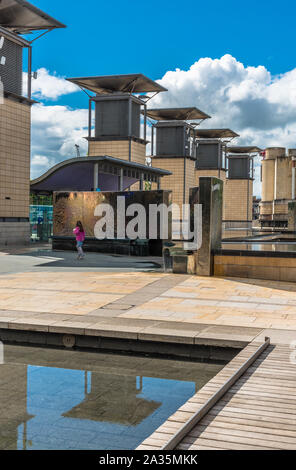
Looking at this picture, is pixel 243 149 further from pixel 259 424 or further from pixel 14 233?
pixel 259 424

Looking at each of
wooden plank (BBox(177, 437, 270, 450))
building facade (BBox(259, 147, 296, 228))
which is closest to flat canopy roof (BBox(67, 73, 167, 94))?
building facade (BBox(259, 147, 296, 228))

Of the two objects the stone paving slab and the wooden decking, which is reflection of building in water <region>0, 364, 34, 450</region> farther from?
the wooden decking

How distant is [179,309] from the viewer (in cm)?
1020

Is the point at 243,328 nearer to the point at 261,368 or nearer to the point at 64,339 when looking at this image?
the point at 261,368

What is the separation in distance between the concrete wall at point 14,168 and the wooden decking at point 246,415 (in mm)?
24009

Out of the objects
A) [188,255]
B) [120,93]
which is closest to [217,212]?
[188,255]

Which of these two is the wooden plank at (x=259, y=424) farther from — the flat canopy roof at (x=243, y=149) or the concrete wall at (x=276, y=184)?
the flat canopy roof at (x=243, y=149)

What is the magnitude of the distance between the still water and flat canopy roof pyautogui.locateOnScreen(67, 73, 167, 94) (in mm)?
35240

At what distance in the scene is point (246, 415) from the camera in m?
4.76

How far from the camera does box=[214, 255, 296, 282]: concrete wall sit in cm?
1484

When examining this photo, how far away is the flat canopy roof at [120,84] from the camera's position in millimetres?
40656

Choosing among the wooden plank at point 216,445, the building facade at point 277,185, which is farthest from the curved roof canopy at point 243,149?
the wooden plank at point 216,445

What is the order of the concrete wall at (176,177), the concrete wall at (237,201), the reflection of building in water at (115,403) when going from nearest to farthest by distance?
the reflection of building in water at (115,403) < the concrete wall at (176,177) < the concrete wall at (237,201)
